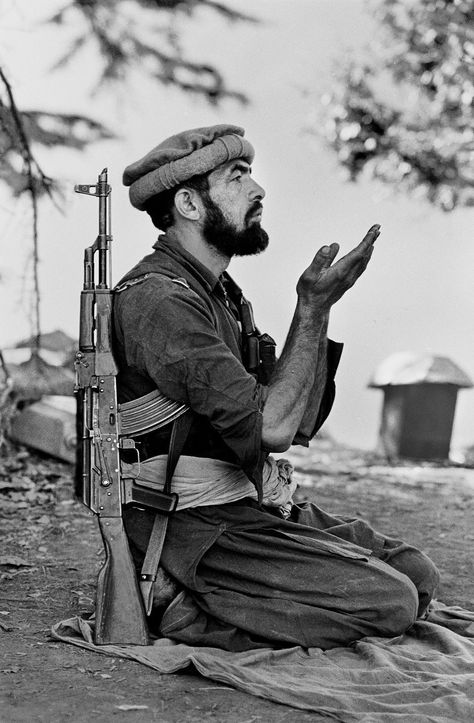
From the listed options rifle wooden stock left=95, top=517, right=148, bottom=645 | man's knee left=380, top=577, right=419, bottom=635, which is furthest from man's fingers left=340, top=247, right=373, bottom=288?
rifle wooden stock left=95, top=517, right=148, bottom=645

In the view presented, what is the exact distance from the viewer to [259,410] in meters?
3.01

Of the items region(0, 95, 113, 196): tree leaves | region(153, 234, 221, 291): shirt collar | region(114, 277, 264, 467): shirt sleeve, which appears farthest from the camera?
region(0, 95, 113, 196): tree leaves

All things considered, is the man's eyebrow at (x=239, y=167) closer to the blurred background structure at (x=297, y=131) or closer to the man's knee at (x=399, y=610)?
the man's knee at (x=399, y=610)

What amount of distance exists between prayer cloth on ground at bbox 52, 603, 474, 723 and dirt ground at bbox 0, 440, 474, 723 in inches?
1.9

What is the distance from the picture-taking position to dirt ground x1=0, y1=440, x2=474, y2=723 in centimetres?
263

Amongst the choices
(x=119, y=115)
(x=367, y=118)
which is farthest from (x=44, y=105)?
(x=367, y=118)

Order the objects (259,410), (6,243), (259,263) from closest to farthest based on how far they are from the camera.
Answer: (259,410) < (6,243) < (259,263)

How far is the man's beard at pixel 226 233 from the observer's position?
3.38 meters

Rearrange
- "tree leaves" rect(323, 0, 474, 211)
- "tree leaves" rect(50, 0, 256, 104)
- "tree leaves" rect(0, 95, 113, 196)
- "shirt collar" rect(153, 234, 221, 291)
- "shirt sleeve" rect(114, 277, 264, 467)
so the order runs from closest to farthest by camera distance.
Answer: "shirt sleeve" rect(114, 277, 264, 467), "shirt collar" rect(153, 234, 221, 291), "tree leaves" rect(0, 95, 113, 196), "tree leaves" rect(50, 0, 256, 104), "tree leaves" rect(323, 0, 474, 211)

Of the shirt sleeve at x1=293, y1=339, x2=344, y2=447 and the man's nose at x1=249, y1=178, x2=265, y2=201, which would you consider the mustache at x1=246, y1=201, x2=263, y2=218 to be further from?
the shirt sleeve at x1=293, y1=339, x2=344, y2=447

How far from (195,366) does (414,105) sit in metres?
7.68

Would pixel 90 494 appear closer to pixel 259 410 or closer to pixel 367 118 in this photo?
pixel 259 410

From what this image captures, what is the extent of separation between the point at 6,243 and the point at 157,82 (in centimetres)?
209

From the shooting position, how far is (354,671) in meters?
2.86
